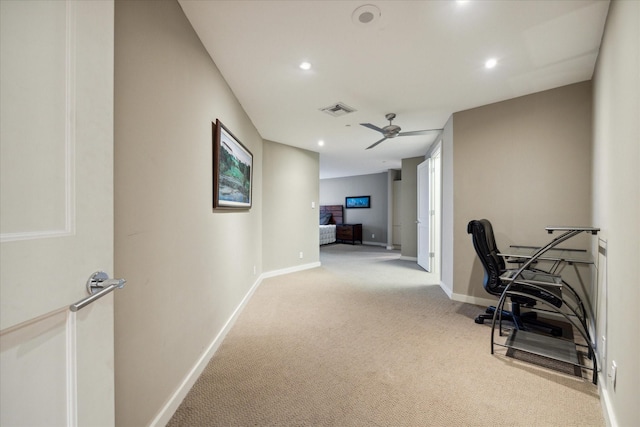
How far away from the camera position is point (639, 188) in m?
1.14

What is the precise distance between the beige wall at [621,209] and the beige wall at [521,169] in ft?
2.95

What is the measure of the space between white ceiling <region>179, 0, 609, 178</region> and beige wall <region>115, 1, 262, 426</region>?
38 cm

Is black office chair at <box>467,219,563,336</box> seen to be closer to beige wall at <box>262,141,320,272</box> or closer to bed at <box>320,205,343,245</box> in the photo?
beige wall at <box>262,141,320,272</box>

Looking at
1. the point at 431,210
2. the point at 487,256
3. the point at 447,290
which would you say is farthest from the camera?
the point at 431,210

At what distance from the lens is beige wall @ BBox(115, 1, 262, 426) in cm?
116

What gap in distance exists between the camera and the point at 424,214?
538 centimetres

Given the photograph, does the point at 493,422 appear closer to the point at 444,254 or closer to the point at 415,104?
the point at 444,254

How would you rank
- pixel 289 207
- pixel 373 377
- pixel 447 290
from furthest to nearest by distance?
pixel 289 207 → pixel 447 290 → pixel 373 377

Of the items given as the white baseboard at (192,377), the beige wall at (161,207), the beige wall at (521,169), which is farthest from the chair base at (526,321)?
the beige wall at (161,207)

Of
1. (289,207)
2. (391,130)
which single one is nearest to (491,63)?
(391,130)

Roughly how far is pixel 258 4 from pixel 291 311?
2.84 meters

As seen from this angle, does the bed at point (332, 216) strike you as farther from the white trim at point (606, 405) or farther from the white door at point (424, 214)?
the white trim at point (606, 405)

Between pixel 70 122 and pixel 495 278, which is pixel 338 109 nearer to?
pixel 495 278

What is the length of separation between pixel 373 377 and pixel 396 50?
2.46 m
